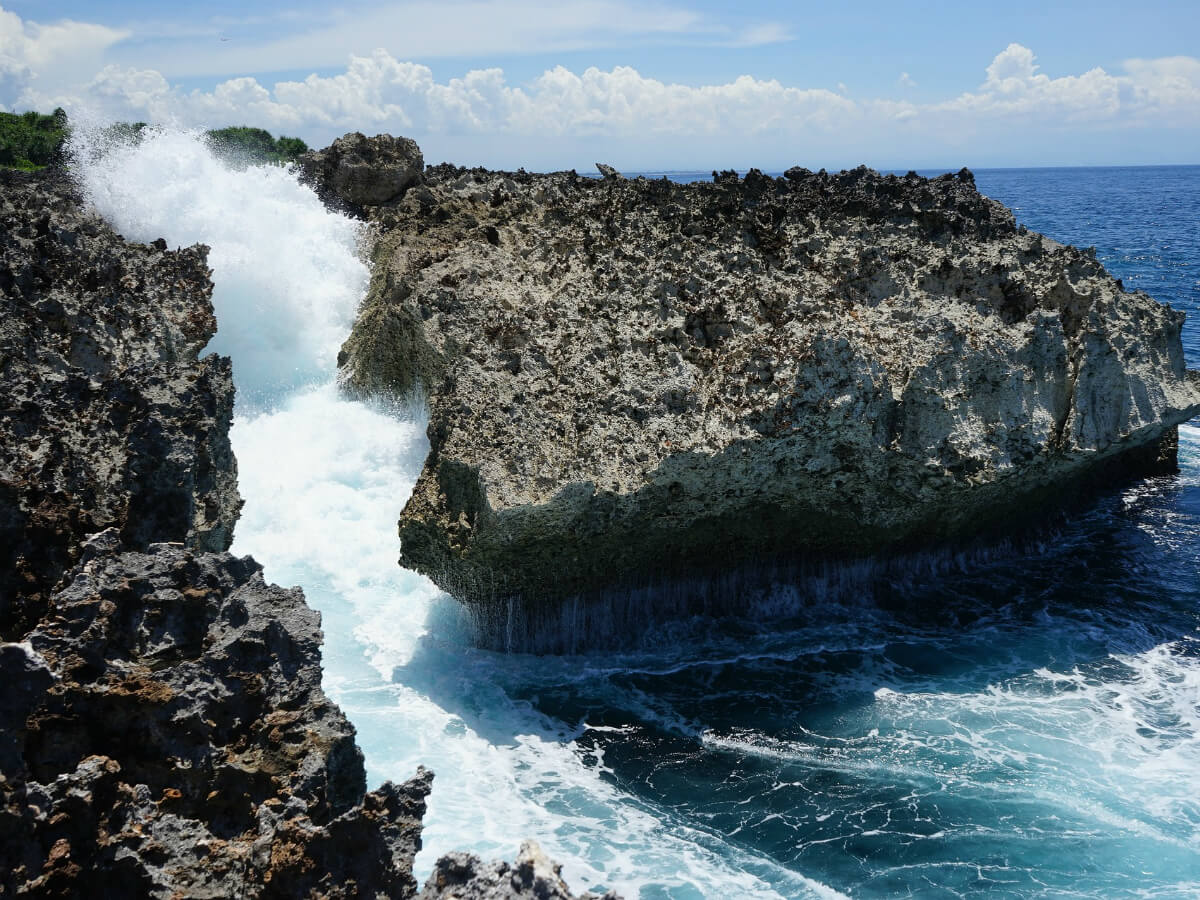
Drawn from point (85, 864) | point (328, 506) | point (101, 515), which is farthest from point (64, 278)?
point (85, 864)

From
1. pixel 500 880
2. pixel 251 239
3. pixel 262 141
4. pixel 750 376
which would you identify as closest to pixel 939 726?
pixel 750 376

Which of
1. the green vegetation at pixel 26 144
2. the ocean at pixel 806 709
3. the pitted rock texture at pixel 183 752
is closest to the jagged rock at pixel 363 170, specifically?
the ocean at pixel 806 709

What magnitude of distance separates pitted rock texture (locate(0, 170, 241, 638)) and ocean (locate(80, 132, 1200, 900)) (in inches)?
136

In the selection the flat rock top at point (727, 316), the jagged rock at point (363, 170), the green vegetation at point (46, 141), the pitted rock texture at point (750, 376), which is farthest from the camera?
the green vegetation at point (46, 141)

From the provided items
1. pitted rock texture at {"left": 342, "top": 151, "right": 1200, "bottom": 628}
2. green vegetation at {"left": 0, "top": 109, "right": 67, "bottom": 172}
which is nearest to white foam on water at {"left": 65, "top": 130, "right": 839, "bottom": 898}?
pitted rock texture at {"left": 342, "top": 151, "right": 1200, "bottom": 628}

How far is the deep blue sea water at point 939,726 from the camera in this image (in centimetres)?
875

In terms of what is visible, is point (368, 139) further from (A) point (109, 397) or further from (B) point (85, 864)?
(B) point (85, 864)

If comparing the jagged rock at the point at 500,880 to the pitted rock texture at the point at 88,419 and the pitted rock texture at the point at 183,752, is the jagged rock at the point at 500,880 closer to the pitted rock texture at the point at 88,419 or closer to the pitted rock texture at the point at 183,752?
the pitted rock texture at the point at 183,752

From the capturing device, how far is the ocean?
28.6 ft

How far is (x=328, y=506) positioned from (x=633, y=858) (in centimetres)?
804

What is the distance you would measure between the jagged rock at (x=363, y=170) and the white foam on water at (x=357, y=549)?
0.80 metres

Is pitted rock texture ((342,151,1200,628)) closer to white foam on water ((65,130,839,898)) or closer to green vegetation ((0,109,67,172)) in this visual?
white foam on water ((65,130,839,898))

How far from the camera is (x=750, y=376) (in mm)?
12258

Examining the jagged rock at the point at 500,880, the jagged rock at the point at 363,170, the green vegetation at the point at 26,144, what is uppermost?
the green vegetation at the point at 26,144
